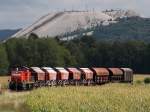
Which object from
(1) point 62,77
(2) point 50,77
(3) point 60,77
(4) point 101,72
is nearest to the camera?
(2) point 50,77

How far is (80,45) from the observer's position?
184 metres

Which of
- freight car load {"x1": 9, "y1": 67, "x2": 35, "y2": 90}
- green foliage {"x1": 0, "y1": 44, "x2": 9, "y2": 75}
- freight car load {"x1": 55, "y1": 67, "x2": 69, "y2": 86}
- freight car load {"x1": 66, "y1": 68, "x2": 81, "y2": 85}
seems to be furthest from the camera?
green foliage {"x1": 0, "y1": 44, "x2": 9, "y2": 75}

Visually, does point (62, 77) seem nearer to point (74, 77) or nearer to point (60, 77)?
point (60, 77)

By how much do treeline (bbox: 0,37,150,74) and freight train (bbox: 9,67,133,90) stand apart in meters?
51.8

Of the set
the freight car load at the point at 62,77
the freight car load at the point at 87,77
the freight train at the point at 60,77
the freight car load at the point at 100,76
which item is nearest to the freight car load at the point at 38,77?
the freight train at the point at 60,77

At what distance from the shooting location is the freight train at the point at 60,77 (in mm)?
75562

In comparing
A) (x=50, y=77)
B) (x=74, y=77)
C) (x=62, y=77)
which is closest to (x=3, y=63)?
(x=74, y=77)

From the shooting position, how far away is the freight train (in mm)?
75562

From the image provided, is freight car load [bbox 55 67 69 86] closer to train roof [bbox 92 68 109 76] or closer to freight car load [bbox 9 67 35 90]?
freight car load [bbox 9 67 35 90]

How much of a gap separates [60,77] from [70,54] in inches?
3111

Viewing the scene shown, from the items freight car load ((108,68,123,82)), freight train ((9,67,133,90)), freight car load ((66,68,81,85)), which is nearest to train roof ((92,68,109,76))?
freight train ((9,67,133,90))

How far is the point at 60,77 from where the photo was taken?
8356 centimetres

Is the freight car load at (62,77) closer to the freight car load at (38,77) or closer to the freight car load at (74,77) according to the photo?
the freight car load at (74,77)

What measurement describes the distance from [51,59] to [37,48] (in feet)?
15.9
